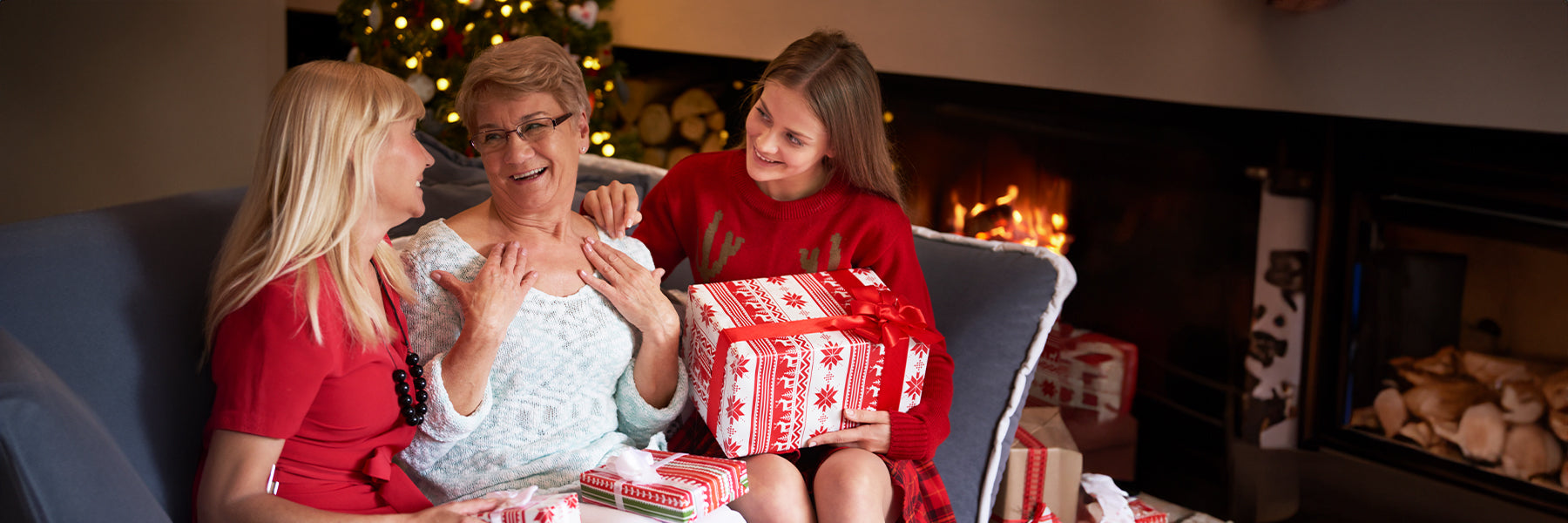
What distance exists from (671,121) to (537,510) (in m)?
3.08

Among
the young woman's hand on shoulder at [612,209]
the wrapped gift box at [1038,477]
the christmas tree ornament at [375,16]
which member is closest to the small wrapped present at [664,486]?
the young woman's hand on shoulder at [612,209]

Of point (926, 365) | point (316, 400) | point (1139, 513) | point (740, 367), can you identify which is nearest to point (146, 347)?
point (316, 400)

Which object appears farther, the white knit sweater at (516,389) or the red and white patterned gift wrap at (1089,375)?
the red and white patterned gift wrap at (1089,375)

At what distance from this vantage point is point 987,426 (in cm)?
185

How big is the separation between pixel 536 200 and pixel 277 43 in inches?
102

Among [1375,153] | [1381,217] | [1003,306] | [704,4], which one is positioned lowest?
[1003,306]

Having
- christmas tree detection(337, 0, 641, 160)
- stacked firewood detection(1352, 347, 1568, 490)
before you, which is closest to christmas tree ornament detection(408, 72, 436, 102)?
christmas tree detection(337, 0, 641, 160)

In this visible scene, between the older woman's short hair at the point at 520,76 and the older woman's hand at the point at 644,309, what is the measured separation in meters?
0.24

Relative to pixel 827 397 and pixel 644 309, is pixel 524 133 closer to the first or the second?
pixel 644 309

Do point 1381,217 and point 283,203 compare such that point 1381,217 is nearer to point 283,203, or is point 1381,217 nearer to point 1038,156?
point 1038,156

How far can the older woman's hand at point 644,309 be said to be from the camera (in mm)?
1561

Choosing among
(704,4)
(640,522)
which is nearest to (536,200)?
(640,522)

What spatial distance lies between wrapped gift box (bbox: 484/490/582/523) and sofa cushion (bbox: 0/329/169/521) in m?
0.38

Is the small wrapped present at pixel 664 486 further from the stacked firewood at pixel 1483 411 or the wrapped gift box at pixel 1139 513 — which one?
the stacked firewood at pixel 1483 411
